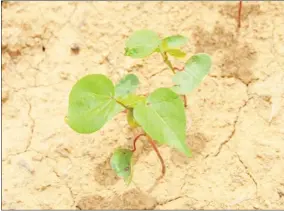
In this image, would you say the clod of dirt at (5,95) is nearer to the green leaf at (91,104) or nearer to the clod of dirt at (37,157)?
the clod of dirt at (37,157)

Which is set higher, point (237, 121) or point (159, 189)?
point (237, 121)

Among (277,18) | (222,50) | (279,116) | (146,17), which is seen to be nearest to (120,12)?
(146,17)

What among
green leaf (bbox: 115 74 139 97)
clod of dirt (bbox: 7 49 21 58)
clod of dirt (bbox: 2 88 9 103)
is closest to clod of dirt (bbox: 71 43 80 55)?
clod of dirt (bbox: 7 49 21 58)

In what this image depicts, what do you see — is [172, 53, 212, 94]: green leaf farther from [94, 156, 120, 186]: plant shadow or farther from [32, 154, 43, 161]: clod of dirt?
[32, 154, 43, 161]: clod of dirt

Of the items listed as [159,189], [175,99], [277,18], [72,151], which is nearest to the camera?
[175,99]

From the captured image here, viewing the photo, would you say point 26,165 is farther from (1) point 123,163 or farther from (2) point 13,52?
(2) point 13,52

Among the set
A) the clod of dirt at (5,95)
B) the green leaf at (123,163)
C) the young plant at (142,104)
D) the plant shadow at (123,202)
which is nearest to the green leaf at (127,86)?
the young plant at (142,104)

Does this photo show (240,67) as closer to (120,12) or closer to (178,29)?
(178,29)
